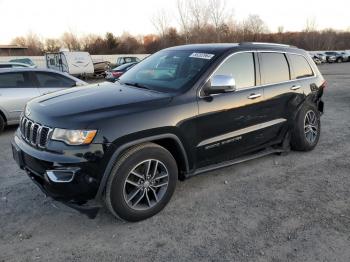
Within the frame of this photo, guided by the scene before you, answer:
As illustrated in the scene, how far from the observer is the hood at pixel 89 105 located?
10.6ft

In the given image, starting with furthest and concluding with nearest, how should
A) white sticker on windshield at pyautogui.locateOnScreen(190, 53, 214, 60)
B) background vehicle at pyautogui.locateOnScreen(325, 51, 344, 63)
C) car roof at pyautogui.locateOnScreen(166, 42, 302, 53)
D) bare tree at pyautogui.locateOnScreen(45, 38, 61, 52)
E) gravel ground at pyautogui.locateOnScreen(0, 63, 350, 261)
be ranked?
bare tree at pyautogui.locateOnScreen(45, 38, 61, 52), background vehicle at pyautogui.locateOnScreen(325, 51, 344, 63), car roof at pyautogui.locateOnScreen(166, 42, 302, 53), white sticker on windshield at pyautogui.locateOnScreen(190, 53, 214, 60), gravel ground at pyautogui.locateOnScreen(0, 63, 350, 261)

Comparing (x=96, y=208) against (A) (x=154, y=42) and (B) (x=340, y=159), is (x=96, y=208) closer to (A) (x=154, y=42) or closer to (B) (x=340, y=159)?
(B) (x=340, y=159)

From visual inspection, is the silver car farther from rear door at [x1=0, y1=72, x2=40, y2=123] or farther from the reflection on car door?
the reflection on car door

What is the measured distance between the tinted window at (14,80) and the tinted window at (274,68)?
5439 millimetres

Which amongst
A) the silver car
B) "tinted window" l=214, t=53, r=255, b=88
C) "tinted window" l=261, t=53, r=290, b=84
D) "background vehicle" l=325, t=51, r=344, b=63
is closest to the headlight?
"tinted window" l=214, t=53, r=255, b=88

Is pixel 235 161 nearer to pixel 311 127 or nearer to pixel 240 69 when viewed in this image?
pixel 240 69

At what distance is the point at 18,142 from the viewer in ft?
12.3

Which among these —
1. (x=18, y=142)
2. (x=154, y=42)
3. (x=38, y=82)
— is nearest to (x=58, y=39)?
(x=154, y=42)

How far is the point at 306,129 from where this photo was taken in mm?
5617

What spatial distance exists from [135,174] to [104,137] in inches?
21.7

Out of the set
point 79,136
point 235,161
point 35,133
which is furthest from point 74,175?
point 235,161

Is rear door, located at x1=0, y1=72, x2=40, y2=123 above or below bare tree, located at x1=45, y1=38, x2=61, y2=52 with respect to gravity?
below

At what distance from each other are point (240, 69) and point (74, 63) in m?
22.8

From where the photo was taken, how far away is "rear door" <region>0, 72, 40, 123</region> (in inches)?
292
